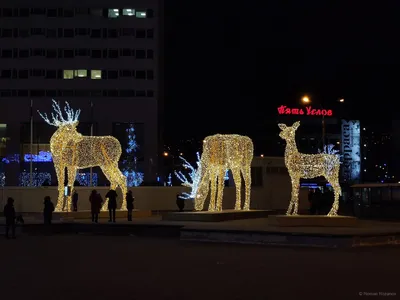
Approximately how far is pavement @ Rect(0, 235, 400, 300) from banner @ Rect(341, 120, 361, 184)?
2538 inches

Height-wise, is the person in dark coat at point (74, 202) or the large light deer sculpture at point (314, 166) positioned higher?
the large light deer sculpture at point (314, 166)

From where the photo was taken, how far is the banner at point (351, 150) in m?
84.3

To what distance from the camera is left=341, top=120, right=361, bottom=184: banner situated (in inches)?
3319

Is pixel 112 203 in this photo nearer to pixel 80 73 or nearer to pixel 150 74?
pixel 150 74

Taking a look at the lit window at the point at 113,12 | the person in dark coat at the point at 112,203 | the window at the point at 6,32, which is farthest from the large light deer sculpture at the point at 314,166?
the window at the point at 6,32

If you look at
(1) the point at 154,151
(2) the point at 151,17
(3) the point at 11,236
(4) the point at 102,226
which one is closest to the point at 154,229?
(4) the point at 102,226

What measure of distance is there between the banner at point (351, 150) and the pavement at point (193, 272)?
64465 millimetres

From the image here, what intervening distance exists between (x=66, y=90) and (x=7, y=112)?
6.34 meters

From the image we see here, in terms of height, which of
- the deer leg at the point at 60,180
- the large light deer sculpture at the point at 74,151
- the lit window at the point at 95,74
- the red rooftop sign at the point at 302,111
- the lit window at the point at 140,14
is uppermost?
the lit window at the point at 140,14

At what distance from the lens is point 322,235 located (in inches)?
826

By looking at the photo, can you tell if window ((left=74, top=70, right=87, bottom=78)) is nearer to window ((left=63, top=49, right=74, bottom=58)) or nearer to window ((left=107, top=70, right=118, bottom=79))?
window ((left=63, top=49, right=74, bottom=58))

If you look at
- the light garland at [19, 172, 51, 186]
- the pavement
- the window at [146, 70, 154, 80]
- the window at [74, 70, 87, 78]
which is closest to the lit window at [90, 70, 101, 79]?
the window at [74, 70, 87, 78]

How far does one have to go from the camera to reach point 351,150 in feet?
280

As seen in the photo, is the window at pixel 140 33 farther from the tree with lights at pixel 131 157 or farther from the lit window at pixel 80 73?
the tree with lights at pixel 131 157
